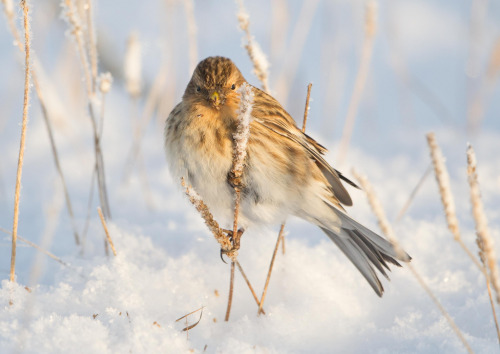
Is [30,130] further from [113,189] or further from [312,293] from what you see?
[312,293]

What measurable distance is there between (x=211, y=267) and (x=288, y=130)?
0.72 meters

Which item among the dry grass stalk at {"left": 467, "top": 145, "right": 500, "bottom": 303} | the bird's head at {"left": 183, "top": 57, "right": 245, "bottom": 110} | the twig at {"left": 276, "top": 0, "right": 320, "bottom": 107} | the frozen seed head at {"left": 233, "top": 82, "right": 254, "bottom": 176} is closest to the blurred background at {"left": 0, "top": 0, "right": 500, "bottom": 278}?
the twig at {"left": 276, "top": 0, "right": 320, "bottom": 107}

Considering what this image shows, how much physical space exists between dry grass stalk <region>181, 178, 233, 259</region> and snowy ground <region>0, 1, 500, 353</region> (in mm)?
312

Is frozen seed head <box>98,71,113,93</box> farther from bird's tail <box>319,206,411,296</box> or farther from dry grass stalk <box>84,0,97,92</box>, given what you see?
bird's tail <box>319,206,411,296</box>

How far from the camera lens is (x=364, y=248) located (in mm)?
2344

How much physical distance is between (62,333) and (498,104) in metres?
5.40

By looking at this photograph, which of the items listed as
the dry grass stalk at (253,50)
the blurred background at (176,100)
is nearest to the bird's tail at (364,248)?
the dry grass stalk at (253,50)

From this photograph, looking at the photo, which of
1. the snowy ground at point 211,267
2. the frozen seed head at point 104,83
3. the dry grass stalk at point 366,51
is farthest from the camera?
the dry grass stalk at point 366,51

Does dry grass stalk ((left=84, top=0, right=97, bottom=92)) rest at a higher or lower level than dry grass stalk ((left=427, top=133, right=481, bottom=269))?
higher

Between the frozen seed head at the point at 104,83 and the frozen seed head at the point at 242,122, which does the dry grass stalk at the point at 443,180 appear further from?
the frozen seed head at the point at 104,83

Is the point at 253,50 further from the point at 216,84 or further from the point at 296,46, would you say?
the point at 296,46

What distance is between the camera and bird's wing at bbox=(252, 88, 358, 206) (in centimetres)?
228

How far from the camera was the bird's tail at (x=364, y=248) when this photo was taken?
2.21 meters

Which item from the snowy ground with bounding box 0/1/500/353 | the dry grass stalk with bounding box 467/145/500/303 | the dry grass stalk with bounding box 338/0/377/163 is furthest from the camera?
the dry grass stalk with bounding box 338/0/377/163
